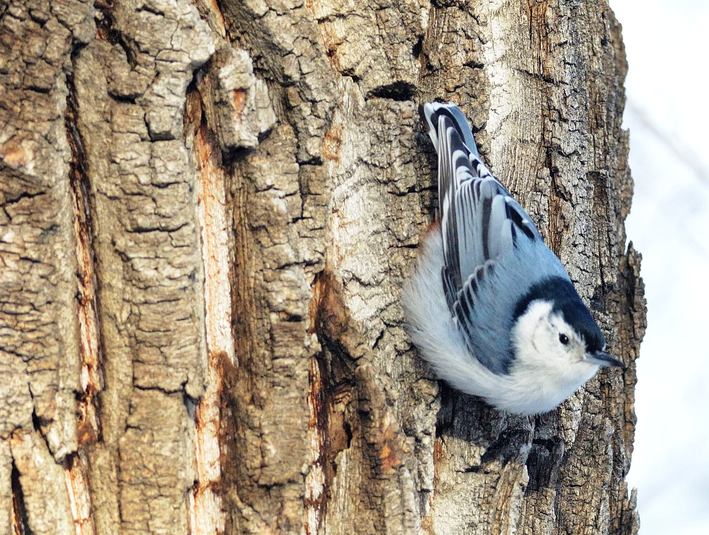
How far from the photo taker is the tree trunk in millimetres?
1448

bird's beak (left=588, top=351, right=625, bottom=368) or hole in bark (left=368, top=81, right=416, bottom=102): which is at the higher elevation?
hole in bark (left=368, top=81, right=416, bottom=102)

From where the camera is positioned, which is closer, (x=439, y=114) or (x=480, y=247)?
(x=439, y=114)

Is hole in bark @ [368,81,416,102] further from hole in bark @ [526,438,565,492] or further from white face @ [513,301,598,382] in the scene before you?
hole in bark @ [526,438,565,492]

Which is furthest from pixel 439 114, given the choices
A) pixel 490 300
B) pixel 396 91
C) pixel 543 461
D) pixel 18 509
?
pixel 18 509

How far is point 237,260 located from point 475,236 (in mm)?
712

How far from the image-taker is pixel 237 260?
1663mm

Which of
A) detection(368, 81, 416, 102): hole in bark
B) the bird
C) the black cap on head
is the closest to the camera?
detection(368, 81, 416, 102): hole in bark

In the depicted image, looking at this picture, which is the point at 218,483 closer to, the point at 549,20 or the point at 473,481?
the point at 473,481

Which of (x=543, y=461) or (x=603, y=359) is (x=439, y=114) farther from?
(x=543, y=461)

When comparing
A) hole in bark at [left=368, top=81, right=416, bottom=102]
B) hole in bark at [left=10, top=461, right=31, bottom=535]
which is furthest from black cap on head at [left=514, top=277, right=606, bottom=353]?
hole in bark at [left=10, top=461, right=31, bottom=535]

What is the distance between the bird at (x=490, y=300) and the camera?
6.53ft

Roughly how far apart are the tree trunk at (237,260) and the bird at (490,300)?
0.16 ft

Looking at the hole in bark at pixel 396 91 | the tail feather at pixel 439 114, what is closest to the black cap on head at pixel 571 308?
the tail feather at pixel 439 114

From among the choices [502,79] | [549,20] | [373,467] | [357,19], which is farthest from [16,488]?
[549,20]
